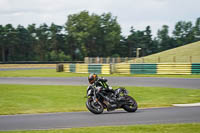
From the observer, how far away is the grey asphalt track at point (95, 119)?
9.67 m

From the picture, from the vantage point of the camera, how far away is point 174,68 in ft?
102

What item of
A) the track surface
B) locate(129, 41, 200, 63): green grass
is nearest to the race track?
the track surface

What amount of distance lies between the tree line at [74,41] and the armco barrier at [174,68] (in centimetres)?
6326

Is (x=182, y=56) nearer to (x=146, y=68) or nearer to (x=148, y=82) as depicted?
(x=146, y=68)

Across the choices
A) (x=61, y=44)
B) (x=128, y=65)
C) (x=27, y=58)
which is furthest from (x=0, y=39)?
(x=128, y=65)

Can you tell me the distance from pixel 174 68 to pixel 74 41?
73.7 metres

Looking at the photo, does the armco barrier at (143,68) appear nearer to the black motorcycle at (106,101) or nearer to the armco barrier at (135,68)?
the armco barrier at (135,68)

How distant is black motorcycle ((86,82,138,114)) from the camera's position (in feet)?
38.5

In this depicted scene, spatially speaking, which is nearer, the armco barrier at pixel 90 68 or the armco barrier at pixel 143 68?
the armco barrier at pixel 143 68

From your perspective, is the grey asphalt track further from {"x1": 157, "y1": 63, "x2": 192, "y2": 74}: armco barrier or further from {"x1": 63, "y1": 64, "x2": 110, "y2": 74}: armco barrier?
{"x1": 63, "y1": 64, "x2": 110, "y2": 74}: armco barrier

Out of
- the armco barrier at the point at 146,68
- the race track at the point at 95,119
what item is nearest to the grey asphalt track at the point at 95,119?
the race track at the point at 95,119

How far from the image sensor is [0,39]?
89.9 meters

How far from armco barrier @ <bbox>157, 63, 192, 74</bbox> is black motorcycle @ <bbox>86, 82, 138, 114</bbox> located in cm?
1961

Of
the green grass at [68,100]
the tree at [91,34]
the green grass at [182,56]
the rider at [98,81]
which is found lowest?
the green grass at [68,100]
